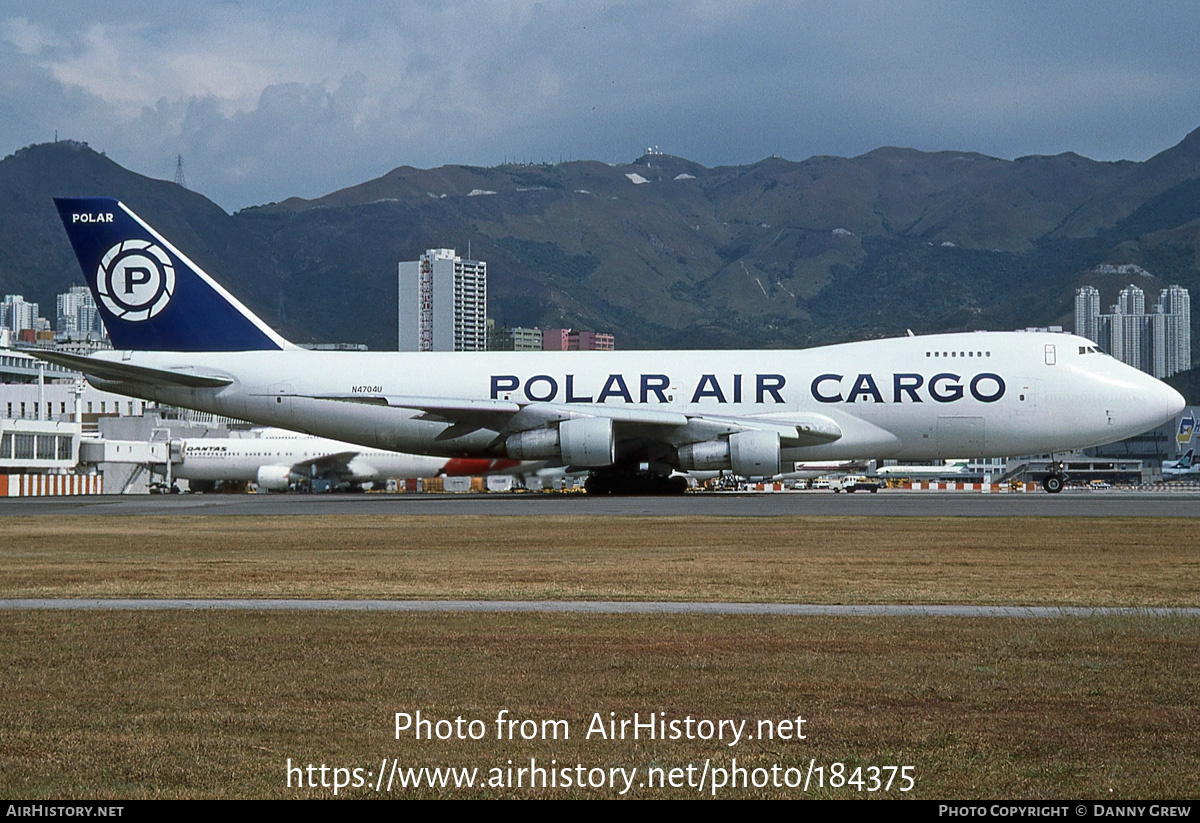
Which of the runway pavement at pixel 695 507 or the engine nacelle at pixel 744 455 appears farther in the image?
the engine nacelle at pixel 744 455

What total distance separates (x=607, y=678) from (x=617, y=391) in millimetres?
32810

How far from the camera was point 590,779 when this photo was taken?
22.6 ft

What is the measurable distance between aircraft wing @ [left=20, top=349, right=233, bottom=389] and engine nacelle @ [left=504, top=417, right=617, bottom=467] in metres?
10.6

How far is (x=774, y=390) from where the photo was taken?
4131 centimetres

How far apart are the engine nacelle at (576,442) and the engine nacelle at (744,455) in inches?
102

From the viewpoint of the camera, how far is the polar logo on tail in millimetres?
43594

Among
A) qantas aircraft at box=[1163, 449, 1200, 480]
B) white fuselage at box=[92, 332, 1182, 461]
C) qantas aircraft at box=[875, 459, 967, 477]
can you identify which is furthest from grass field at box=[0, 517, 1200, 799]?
qantas aircraft at box=[875, 459, 967, 477]

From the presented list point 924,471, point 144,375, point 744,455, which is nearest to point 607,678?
point 744,455

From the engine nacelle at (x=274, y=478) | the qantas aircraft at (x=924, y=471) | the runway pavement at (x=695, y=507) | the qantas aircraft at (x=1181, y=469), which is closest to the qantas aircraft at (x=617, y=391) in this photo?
the runway pavement at (x=695, y=507)

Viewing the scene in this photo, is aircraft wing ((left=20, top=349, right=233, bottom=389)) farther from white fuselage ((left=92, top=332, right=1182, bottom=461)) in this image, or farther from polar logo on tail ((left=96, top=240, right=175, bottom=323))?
polar logo on tail ((left=96, top=240, right=175, bottom=323))

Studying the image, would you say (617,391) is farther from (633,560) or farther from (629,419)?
(633,560)

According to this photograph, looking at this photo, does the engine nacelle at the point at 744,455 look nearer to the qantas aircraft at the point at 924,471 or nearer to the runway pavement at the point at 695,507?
the runway pavement at the point at 695,507

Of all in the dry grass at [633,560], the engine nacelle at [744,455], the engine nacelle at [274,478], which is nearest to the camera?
the dry grass at [633,560]

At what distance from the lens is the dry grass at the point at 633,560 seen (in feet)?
51.5
